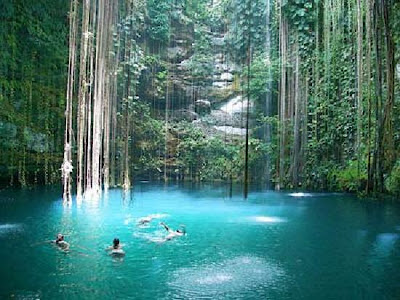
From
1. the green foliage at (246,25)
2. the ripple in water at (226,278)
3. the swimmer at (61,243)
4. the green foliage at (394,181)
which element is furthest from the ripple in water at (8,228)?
the green foliage at (246,25)

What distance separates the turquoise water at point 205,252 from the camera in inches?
187

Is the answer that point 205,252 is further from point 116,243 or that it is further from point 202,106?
point 202,106

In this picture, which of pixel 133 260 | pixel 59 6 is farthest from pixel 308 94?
pixel 133 260

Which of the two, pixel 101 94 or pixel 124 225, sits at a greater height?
pixel 101 94

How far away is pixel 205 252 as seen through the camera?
628 centimetres

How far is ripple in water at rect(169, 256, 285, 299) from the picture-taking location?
15.4ft

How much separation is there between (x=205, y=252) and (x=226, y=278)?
47.4 inches

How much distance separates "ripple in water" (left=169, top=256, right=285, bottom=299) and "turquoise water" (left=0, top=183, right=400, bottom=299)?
1 centimetres

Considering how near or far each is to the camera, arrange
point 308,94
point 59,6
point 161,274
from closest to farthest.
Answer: point 161,274 → point 59,6 → point 308,94

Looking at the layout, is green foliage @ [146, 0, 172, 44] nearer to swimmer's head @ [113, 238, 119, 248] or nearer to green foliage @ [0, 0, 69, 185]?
green foliage @ [0, 0, 69, 185]

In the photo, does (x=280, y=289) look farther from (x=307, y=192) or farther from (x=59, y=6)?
(x=59, y=6)

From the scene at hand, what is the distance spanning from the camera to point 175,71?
778 inches

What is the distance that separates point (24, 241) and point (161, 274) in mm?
2551

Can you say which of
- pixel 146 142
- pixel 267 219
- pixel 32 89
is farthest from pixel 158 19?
pixel 267 219
